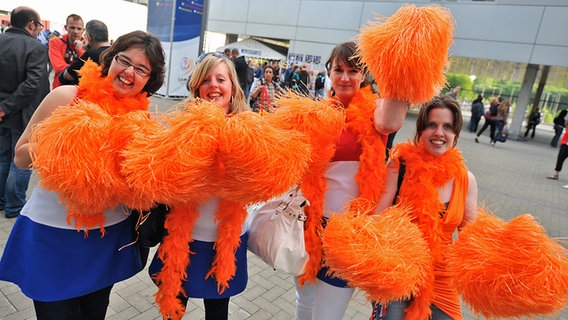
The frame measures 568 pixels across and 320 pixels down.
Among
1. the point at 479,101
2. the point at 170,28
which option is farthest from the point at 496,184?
the point at 479,101

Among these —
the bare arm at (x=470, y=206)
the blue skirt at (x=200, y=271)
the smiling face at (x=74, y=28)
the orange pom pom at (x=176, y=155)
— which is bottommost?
the blue skirt at (x=200, y=271)

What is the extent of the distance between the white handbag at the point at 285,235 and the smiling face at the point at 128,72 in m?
0.89

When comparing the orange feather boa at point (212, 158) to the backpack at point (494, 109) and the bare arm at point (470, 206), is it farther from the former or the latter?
the backpack at point (494, 109)

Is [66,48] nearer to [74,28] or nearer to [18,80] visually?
[74,28]

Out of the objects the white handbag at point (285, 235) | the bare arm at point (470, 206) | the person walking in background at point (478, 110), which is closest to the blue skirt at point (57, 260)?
the white handbag at point (285, 235)

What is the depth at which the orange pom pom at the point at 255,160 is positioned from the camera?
1171mm

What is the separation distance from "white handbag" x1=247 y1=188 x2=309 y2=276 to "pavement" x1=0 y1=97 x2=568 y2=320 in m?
0.83

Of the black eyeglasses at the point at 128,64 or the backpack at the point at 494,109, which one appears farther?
the backpack at the point at 494,109

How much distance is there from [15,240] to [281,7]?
21493 millimetres

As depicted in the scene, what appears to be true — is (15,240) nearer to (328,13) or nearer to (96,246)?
(96,246)

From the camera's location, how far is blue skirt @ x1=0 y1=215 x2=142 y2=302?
5.01 feet

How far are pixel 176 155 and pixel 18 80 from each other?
10.7 feet

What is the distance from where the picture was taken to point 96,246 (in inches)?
64.1

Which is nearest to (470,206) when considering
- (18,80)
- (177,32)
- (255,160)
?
(255,160)
